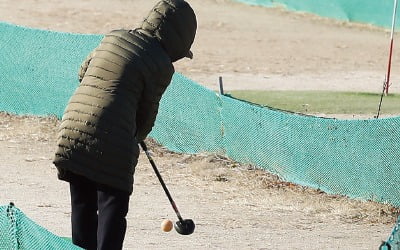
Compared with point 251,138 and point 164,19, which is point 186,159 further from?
point 164,19

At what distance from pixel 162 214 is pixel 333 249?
62.0 inches

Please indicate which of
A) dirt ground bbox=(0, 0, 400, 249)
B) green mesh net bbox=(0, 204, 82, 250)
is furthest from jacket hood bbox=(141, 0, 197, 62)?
dirt ground bbox=(0, 0, 400, 249)

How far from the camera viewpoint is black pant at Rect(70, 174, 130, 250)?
6180 millimetres

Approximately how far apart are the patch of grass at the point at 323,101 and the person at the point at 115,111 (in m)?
9.67

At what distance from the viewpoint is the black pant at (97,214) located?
6.18 m

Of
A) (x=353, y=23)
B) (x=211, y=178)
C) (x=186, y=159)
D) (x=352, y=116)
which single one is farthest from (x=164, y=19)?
(x=353, y=23)

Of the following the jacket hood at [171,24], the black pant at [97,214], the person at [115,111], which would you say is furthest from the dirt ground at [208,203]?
the jacket hood at [171,24]

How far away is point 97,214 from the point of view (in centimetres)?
643

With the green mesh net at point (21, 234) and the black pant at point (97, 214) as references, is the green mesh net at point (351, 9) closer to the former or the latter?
the black pant at point (97, 214)

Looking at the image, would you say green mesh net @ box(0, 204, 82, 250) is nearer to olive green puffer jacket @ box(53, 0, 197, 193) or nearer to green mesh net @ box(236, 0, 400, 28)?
olive green puffer jacket @ box(53, 0, 197, 193)

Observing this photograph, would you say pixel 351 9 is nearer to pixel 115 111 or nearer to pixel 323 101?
pixel 323 101

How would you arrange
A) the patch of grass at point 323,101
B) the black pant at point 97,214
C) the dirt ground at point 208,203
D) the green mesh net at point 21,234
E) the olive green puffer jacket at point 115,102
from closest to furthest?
the green mesh net at point 21,234
the olive green puffer jacket at point 115,102
the black pant at point 97,214
the dirt ground at point 208,203
the patch of grass at point 323,101

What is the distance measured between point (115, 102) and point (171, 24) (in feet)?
1.80

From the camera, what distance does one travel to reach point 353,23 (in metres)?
27.2
